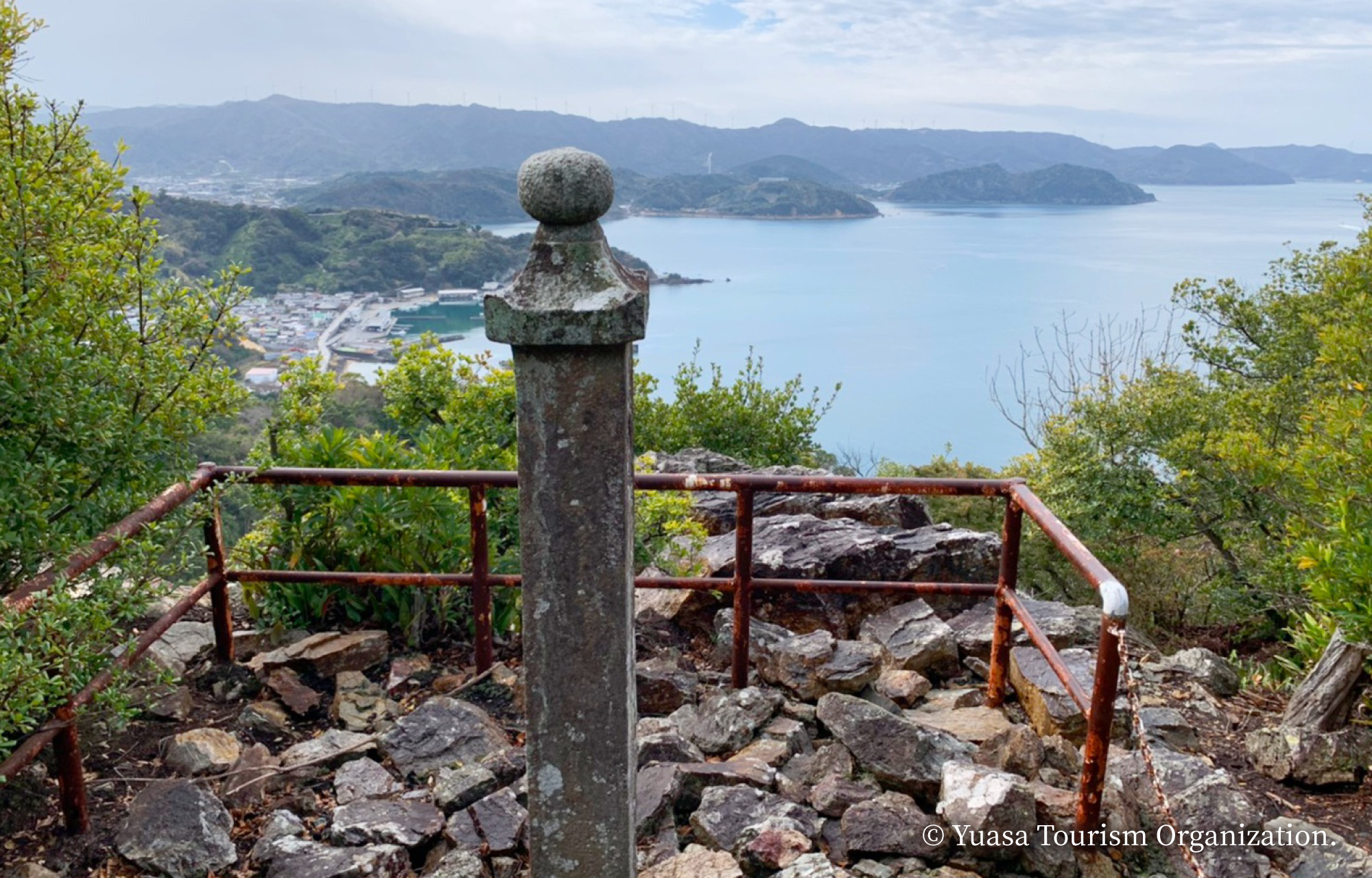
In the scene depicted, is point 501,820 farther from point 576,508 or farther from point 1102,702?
point 1102,702

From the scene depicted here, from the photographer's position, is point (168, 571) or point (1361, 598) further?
point (1361, 598)

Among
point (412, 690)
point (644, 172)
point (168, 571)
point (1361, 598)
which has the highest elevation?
point (644, 172)

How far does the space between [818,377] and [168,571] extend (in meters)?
57.2

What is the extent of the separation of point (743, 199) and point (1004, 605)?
130107 millimetres

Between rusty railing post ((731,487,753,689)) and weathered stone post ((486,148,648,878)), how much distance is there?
1670 millimetres

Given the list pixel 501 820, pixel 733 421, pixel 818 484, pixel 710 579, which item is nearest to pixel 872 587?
pixel 818 484

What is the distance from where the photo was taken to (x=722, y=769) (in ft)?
11.1

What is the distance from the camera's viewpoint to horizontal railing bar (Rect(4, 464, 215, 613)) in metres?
2.69

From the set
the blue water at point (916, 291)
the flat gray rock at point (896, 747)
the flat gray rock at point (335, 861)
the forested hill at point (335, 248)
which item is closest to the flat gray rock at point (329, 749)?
the flat gray rock at point (335, 861)

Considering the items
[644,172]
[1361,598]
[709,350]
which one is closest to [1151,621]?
[1361,598]

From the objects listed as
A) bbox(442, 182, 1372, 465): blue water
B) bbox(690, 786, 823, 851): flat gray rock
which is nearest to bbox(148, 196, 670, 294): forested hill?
bbox(442, 182, 1372, 465): blue water

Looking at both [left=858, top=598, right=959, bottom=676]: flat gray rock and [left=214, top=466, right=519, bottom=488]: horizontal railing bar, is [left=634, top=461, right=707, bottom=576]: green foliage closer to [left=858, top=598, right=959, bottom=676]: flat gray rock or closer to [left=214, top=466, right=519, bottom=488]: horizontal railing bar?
[left=858, top=598, right=959, bottom=676]: flat gray rock

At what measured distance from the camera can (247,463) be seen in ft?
14.3

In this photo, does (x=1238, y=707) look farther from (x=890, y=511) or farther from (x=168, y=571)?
(x=168, y=571)
